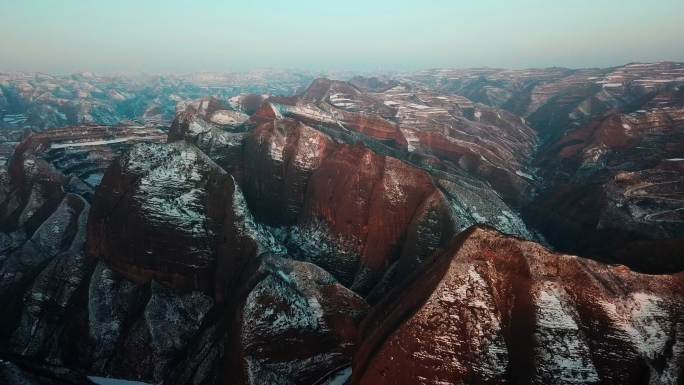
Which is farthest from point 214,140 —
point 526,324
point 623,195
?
point 623,195

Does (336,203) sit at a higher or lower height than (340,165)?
lower

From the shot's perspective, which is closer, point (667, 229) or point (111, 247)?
point (111, 247)

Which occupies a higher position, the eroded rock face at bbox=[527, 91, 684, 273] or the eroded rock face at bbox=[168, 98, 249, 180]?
the eroded rock face at bbox=[168, 98, 249, 180]

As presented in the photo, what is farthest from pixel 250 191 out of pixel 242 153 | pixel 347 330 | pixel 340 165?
pixel 347 330

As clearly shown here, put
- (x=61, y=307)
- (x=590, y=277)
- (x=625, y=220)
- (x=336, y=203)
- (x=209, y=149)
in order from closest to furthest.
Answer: (x=590, y=277)
(x=61, y=307)
(x=336, y=203)
(x=625, y=220)
(x=209, y=149)

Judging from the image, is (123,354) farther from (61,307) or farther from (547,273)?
(547,273)

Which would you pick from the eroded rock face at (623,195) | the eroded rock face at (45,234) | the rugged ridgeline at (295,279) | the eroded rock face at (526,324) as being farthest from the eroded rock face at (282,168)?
the eroded rock face at (623,195)

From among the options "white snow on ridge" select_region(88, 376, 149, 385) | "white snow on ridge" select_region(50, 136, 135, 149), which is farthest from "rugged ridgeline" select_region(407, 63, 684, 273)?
"white snow on ridge" select_region(50, 136, 135, 149)

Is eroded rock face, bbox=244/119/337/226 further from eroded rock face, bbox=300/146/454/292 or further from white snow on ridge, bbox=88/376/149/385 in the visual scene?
white snow on ridge, bbox=88/376/149/385
